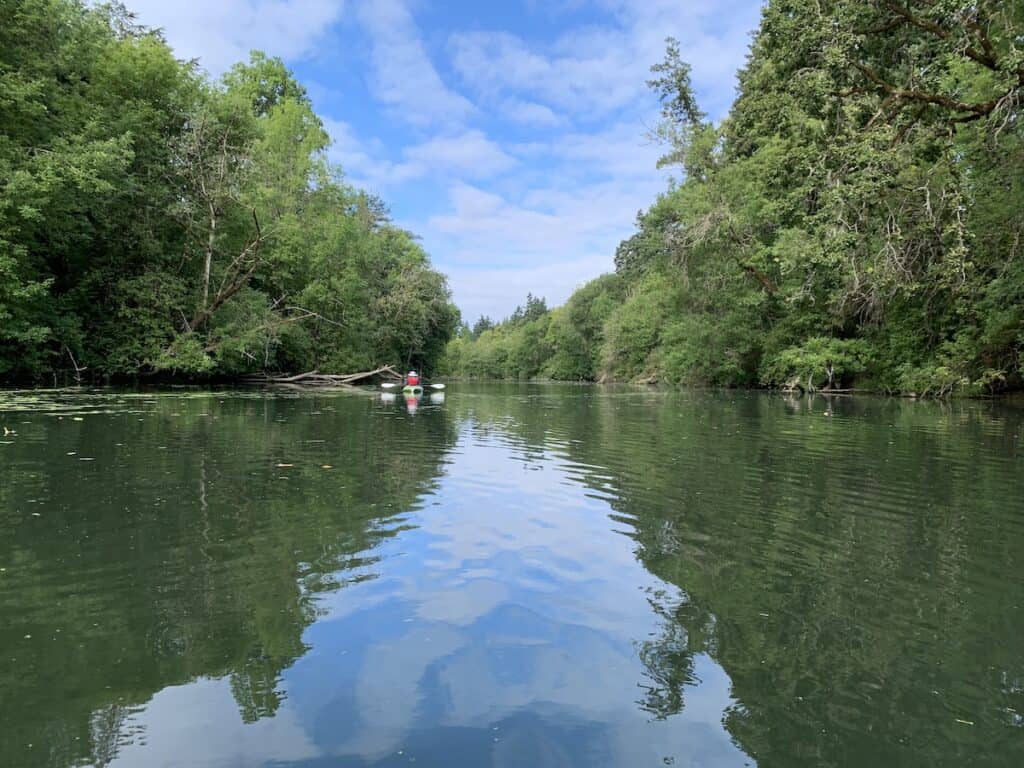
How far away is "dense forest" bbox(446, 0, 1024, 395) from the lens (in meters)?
16.4

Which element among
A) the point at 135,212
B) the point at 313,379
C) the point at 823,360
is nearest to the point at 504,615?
the point at 823,360

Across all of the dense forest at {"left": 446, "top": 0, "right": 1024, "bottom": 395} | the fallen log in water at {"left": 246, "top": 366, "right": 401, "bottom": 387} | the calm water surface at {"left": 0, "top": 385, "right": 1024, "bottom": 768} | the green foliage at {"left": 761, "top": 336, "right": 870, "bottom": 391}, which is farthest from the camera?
the fallen log in water at {"left": 246, "top": 366, "right": 401, "bottom": 387}

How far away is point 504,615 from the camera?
380cm

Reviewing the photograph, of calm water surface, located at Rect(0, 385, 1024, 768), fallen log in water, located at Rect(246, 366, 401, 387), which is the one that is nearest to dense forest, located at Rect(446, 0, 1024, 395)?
calm water surface, located at Rect(0, 385, 1024, 768)

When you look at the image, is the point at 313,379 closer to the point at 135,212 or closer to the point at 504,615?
the point at 135,212

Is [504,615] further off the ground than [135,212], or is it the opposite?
[135,212]

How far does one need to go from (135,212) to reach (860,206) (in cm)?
2840

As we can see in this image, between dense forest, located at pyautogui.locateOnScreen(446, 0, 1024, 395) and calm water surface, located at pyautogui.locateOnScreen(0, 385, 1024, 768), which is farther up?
dense forest, located at pyautogui.locateOnScreen(446, 0, 1024, 395)

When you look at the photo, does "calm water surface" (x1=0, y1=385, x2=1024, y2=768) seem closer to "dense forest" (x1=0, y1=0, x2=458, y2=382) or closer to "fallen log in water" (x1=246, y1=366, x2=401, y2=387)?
"dense forest" (x1=0, y1=0, x2=458, y2=382)

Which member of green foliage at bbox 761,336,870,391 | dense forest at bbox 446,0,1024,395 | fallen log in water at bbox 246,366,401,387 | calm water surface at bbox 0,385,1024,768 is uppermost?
dense forest at bbox 446,0,1024,395

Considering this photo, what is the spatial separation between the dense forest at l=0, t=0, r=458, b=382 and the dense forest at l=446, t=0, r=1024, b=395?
21934 millimetres

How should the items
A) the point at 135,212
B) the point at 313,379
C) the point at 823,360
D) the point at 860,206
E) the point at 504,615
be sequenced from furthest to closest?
the point at 313,379 → the point at 823,360 → the point at 135,212 → the point at 860,206 → the point at 504,615

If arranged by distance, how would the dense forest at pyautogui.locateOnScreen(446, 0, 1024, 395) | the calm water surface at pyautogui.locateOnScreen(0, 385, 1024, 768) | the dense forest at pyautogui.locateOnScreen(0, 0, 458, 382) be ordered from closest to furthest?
A: the calm water surface at pyautogui.locateOnScreen(0, 385, 1024, 768) < the dense forest at pyautogui.locateOnScreen(446, 0, 1024, 395) < the dense forest at pyautogui.locateOnScreen(0, 0, 458, 382)

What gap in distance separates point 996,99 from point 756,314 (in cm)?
1964
